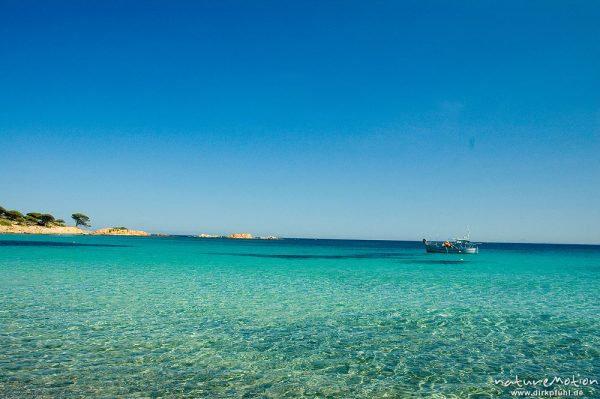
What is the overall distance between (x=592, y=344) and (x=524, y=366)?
4038mm

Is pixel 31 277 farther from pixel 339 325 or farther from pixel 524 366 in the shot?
pixel 524 366

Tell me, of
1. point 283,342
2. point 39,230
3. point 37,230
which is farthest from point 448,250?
point 39,230

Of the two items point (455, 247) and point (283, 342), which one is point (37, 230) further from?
point (283, 342)

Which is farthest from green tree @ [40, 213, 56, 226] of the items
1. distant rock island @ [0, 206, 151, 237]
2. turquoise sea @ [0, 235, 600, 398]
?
turquoise sea @ [0, 235, 600, 398]

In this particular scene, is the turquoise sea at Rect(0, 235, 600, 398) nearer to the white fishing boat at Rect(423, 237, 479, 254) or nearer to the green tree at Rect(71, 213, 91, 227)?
the white fishing boat at Rect(423, 237, 479, 254)

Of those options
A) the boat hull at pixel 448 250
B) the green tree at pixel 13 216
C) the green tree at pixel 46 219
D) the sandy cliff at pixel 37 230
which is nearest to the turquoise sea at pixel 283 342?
the boat hull at pixel 448 250

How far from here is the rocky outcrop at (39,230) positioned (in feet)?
440

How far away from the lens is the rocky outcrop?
134 metres

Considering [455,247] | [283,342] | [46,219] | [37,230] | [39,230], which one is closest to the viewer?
[283,342]

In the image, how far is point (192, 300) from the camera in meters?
19.3

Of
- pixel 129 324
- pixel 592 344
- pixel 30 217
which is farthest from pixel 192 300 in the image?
pixel 30 217

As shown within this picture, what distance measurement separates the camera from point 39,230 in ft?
481

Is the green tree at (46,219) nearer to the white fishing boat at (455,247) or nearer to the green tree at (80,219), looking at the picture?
the green tree at (80,219)

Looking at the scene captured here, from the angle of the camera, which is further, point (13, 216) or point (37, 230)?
point (13, 216)
